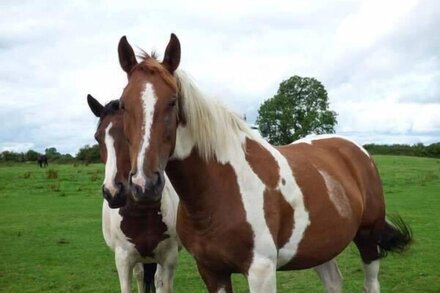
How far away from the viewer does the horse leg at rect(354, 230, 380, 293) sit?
5109 millimetres

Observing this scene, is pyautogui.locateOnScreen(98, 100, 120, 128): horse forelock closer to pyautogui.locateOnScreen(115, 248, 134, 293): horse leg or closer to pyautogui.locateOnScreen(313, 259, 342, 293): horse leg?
pyautogui.locateOnScreen(115, 248, 134, 293): horse leg

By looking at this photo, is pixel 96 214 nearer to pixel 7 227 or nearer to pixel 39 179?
pixel 7 227

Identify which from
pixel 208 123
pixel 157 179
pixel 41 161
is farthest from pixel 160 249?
pixel 41 161

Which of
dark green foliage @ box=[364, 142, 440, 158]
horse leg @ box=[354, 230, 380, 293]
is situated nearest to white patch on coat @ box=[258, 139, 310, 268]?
horse leg @ box=[354, 230, 380, 293]

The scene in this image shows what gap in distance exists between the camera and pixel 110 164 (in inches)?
159

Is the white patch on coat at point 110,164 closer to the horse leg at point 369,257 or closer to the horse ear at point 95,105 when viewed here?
the horse ear at point 95,105

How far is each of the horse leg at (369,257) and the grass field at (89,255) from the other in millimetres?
2046

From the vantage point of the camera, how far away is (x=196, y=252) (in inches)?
139

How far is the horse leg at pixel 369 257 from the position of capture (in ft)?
16.8

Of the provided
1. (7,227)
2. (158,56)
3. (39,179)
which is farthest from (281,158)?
(39,179)

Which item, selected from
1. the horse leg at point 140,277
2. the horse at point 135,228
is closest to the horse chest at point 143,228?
the horse at point 135,228

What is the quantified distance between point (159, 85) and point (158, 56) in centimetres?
48

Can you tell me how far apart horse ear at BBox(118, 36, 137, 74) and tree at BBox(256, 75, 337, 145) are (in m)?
43.8

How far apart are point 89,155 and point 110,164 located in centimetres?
4080
